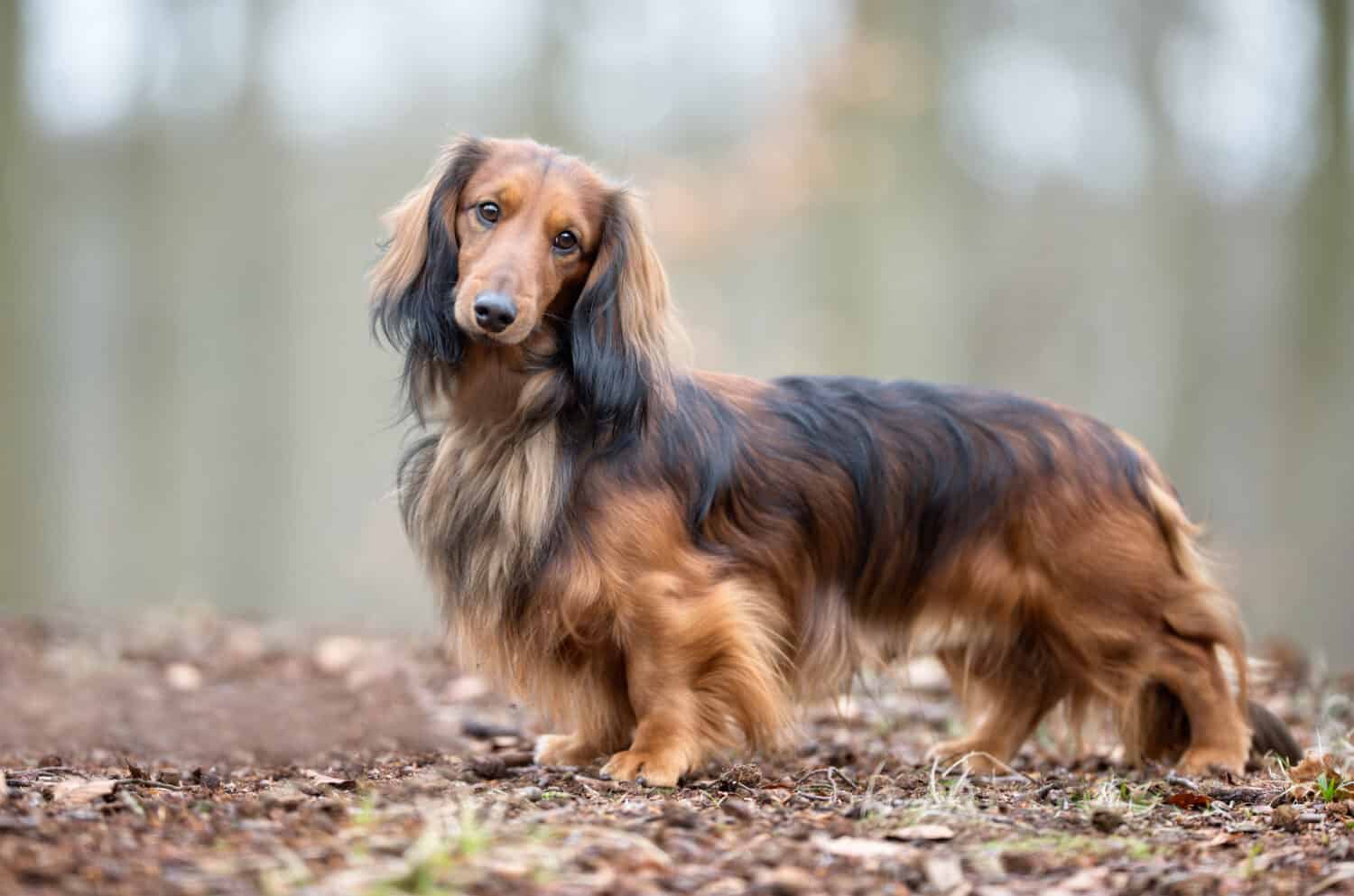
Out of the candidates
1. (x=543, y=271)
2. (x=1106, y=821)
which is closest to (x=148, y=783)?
(x=543, y=271)

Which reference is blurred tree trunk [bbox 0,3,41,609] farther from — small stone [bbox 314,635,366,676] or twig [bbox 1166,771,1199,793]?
twig [bbox 1166,771,1199,793]

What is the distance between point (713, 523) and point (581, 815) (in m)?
1.44

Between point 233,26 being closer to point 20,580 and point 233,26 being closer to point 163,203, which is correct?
point 163,203

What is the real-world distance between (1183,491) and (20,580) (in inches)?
348

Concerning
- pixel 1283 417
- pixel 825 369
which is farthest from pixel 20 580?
pixel 1283 417

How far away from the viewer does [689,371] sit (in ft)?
15.6

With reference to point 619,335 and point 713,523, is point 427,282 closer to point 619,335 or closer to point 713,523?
point 619,335

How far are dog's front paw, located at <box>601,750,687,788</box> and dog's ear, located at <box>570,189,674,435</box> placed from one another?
0.99 metres

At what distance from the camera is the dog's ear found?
4.34 metres

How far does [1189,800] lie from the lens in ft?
13.2

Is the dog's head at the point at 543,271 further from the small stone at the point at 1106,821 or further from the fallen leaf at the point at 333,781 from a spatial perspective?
the small stone at the point at 1106,821

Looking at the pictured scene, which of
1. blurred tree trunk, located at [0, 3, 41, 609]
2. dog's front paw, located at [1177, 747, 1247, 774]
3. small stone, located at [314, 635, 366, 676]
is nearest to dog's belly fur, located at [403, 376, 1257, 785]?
dog's front paw, located at [1177, 747, 1247, 774]

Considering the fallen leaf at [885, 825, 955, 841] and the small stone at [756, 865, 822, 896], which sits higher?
the small stone at [756, 865, 822, 896]

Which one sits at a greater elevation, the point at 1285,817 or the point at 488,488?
the point at 488,488
